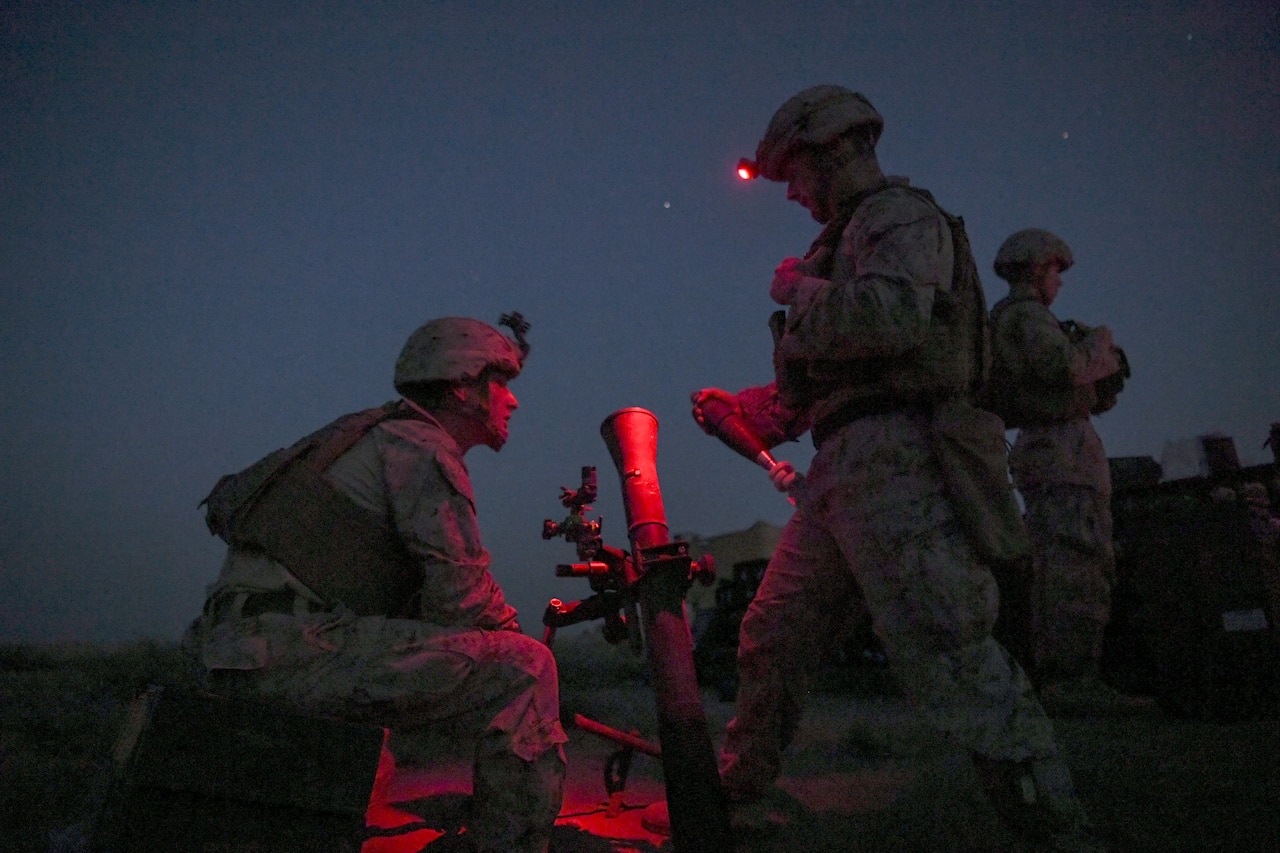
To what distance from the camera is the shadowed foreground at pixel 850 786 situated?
9.66ft

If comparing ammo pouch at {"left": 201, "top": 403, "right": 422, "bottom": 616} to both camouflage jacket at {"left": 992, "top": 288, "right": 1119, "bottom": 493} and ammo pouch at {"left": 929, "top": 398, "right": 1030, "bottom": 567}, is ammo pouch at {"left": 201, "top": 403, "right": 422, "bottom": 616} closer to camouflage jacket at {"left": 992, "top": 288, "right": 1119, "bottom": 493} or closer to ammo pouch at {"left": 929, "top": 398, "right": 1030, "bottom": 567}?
ammo pouch at {"left": 929, "top": 398, "right": 1030, "bottom": 567}

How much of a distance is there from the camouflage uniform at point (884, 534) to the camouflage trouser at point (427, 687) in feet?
3.95

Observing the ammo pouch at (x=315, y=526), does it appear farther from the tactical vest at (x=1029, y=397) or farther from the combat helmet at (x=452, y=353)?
the tactical vest at (x=1029, y=397)

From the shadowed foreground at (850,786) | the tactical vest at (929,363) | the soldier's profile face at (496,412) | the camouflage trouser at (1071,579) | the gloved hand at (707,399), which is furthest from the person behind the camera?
the camouflage trouser at (1071,579)

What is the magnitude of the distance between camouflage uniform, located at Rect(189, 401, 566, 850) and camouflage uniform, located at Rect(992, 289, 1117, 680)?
141 inches

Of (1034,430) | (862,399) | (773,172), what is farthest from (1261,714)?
(773,172)

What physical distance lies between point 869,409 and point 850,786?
283cm

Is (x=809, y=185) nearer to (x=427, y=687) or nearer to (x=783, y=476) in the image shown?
(x=783, y=476)

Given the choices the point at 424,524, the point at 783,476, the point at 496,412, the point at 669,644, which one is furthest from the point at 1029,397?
the point at 424,524

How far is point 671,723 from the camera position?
314 centimetres

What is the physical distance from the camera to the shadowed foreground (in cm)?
295

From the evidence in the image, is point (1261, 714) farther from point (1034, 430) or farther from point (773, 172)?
point (773, 172)

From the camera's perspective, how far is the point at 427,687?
2400mm

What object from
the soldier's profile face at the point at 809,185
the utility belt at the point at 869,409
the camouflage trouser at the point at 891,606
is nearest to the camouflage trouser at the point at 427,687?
the camouflage trouser at the point at 891,606
